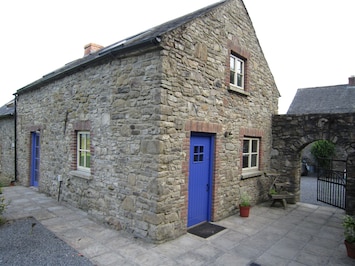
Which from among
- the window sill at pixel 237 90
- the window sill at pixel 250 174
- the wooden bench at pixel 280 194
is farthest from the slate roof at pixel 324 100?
the window sill at pixel 237 90

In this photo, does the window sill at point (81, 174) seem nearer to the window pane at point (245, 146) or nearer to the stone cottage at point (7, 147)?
the window pane at point (245, 146)

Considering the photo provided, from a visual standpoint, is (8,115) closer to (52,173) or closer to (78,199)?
(52,173)

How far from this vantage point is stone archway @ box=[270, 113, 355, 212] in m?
7.58

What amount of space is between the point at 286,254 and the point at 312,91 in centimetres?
2124

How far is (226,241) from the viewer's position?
5.07 meters

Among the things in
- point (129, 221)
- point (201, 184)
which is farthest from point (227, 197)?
point (129, 221)

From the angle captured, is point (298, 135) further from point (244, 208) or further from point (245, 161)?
point (244, 208)

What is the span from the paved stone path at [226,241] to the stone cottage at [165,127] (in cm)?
36

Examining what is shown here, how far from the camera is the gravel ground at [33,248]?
3.97 metres

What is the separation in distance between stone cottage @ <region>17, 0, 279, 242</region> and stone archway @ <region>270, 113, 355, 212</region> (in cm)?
60

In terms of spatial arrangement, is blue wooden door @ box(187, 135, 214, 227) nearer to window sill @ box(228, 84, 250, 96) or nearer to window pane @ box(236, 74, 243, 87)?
window sill @ box(228, 84, 250, 96)

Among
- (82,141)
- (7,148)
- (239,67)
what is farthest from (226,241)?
(7,148)

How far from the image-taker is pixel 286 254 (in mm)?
4594

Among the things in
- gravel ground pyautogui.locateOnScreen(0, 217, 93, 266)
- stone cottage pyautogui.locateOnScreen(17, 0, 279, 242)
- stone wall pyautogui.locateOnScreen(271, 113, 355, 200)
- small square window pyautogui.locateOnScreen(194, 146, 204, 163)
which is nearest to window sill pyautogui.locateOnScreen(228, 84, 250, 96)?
stone cottage pyautogui.locateOnScreen(17, 0, 279, 242)
